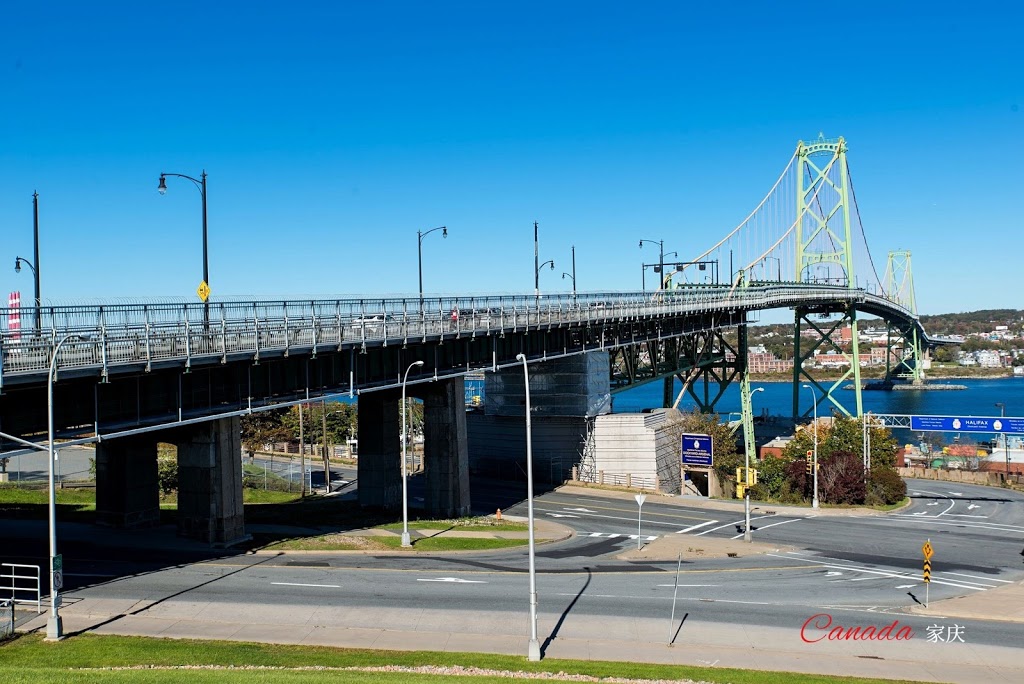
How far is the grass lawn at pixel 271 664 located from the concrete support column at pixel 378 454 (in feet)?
96.2

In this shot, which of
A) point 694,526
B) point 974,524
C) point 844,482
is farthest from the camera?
point 844,482

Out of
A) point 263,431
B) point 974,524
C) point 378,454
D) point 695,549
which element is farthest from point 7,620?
point 263,431

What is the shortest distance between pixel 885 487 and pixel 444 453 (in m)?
32.2

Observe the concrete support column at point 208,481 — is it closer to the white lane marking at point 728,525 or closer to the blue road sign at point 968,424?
the white lane marking at point 728,525

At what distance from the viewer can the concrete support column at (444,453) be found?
182 ft

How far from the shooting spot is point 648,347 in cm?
8888

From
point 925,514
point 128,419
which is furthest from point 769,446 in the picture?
point 128,419

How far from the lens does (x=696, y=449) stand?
7125cm

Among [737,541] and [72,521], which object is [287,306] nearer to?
[72,521]

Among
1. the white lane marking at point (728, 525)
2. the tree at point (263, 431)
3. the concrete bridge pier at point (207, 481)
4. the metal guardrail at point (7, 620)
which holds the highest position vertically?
the concrete bridge pier at point (207, 481)

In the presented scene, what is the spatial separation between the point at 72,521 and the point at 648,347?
5571 cm

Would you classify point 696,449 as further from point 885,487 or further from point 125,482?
point 125,482

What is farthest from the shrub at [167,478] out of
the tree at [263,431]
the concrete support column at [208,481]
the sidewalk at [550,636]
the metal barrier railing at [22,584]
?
the sidewalk at [550,636]

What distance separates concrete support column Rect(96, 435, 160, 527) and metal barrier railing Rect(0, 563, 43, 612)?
10.4 m
